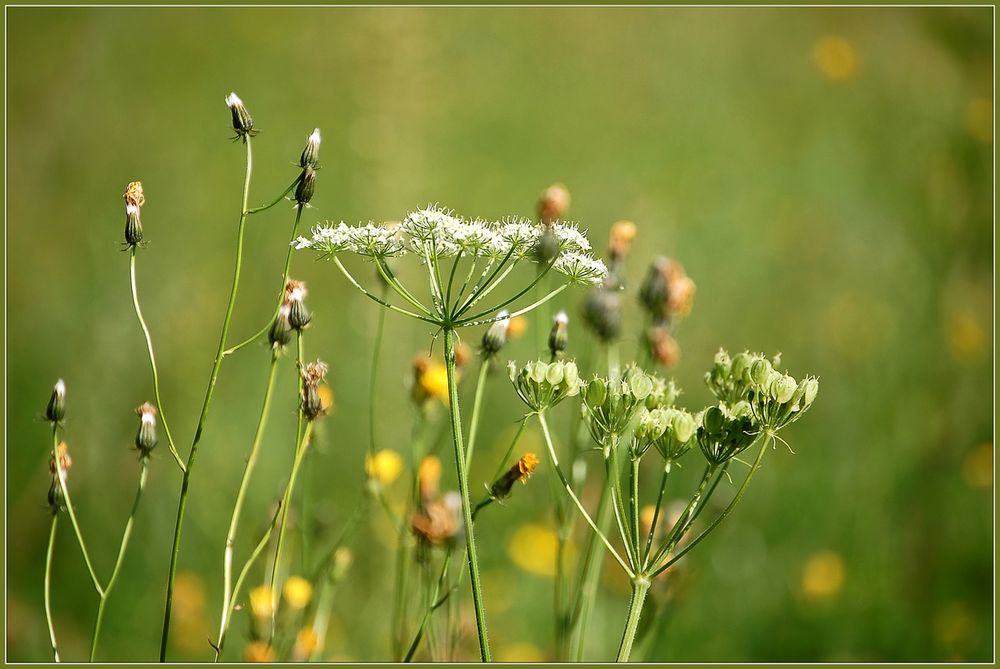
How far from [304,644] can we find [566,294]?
205cm

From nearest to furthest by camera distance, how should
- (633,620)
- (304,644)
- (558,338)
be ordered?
(633,620), (558,338), (304,644)

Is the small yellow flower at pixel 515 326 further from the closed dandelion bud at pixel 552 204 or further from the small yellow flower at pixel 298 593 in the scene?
the small yellow flower at pixel 298 593

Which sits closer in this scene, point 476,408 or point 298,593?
point 476,408

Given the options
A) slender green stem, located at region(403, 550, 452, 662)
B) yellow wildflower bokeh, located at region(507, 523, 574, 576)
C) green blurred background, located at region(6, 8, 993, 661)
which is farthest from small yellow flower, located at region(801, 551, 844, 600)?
slender green stem, located at region(403, 550, 452, 662)

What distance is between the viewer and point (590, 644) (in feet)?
11.6

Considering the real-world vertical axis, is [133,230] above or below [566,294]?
below

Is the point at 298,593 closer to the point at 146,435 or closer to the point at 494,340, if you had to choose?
the point at 146,435

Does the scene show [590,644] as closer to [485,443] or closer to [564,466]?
[564,466]

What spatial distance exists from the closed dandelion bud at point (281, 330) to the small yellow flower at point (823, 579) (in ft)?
10.6

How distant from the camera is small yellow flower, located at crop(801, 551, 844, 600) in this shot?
400 centimetres

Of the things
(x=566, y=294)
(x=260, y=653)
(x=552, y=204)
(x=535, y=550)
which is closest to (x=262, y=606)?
(x=260, y=653)

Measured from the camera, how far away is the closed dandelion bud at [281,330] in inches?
69.7

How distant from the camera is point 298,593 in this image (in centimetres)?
225

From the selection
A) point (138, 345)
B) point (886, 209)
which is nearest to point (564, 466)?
point (138, 345)
